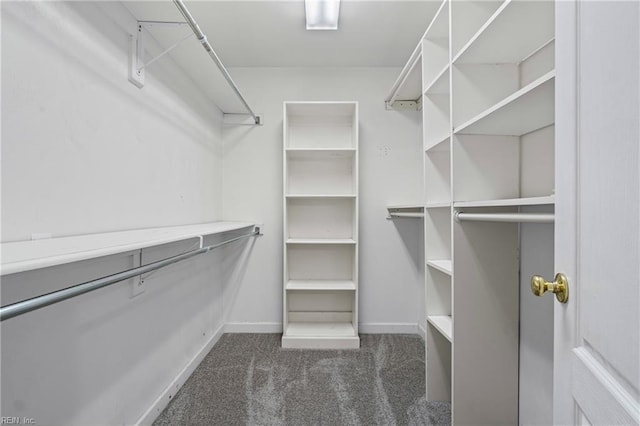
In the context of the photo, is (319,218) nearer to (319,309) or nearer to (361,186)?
(361,186)

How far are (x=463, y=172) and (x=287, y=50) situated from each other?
165 cm

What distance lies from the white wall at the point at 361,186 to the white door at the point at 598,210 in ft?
6.23

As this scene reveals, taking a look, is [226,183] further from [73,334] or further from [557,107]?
[557,107]

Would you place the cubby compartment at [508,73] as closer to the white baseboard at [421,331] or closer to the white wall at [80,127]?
the white wall at [80,127]

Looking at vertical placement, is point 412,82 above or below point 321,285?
above

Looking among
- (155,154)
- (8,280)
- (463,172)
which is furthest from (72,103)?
(463,172)

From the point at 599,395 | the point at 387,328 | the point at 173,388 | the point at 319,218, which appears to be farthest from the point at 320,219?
the point at 599,395

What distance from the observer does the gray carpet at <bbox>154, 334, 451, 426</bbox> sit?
4.73 feet

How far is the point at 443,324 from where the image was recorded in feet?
4.82

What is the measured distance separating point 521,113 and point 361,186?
4.92ft

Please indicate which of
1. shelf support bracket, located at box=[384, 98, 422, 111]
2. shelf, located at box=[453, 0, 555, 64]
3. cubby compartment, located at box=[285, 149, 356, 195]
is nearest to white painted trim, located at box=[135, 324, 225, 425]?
cubby compartment, located at box=[285, 149, 356, 195]

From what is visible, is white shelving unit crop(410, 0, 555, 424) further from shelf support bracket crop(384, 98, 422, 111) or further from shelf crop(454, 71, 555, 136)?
shelf support bracket crop(384, 98, 422, 111)

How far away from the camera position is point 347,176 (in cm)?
249

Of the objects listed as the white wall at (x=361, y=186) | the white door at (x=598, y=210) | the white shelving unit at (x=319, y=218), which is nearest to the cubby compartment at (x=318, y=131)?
the white shelving unit at (x=319, y=218)
